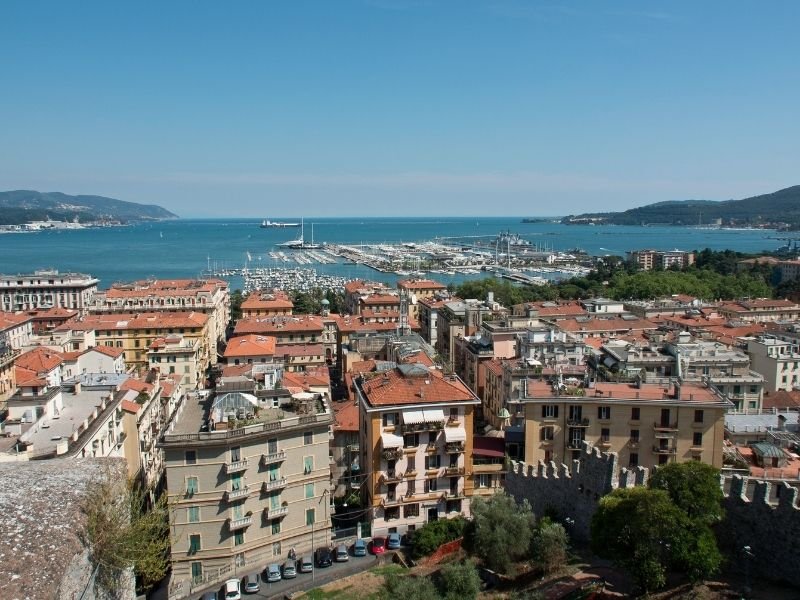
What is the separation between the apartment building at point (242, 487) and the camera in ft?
68.6

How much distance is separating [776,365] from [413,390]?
2640 cm

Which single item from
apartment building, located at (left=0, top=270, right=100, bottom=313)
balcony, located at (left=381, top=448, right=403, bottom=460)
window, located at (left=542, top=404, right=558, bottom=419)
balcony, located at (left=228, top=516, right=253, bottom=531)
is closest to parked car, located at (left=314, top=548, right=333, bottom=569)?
balcony, located at (left=228, top=516, right=253, bottom=531)

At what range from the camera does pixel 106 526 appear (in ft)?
30.7

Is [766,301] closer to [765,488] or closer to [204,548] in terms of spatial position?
[765,488]

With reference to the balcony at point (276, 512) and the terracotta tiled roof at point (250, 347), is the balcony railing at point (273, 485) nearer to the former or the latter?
the balcony at point (276, 512)

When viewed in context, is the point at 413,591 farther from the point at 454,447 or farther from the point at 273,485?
the point at 454,447

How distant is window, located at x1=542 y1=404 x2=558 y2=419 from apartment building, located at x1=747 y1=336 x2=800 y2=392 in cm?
2110

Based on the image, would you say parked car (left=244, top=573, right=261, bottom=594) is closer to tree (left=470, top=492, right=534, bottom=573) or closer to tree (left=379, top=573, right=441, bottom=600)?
tree (left=379, top=573, right=441, bottom=600)

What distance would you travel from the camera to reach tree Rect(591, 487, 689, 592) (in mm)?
14969

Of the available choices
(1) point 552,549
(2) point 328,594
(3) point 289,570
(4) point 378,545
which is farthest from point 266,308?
(1) point 552,549

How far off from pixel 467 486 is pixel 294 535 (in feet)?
21.6

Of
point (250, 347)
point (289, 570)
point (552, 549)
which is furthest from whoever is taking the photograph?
point (250, 347)

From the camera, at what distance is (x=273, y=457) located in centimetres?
2180

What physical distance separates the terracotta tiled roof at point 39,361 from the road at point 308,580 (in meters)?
20.4
